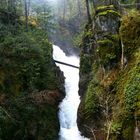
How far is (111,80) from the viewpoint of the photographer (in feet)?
75.0

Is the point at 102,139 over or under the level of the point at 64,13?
under

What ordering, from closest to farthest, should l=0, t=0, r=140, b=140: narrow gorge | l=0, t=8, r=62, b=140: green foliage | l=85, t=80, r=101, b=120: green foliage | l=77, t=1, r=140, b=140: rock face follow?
l=77, t=1, r=140, b=140: rock face
l=0, t=0, r=140, b=140: narrow gorge
l=0, t=8, r=62, b=140: green foliage
l=85, t=80, r=101, b=120: green foliage

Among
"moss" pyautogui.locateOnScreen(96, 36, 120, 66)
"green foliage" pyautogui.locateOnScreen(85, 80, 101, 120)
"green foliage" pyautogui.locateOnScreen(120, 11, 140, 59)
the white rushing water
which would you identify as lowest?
the white rushing water

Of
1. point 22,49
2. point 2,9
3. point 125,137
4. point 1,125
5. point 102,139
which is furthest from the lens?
point 2,9

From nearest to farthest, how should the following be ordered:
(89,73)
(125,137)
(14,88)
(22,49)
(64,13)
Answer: (125,137), (14,88), (22,49), (89,73), (64,13)

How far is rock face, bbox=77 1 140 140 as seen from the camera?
18.9 m

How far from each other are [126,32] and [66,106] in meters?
11.1

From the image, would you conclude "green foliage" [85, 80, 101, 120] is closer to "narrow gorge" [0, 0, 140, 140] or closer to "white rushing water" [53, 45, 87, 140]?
"narrow gorge" [0, 0, 140, 140]

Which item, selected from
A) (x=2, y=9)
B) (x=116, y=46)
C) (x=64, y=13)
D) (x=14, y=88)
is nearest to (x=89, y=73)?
(x=116, y=46)

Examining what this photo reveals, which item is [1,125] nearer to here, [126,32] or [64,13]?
[126,32]

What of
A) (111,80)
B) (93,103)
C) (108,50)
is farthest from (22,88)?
(108,50)

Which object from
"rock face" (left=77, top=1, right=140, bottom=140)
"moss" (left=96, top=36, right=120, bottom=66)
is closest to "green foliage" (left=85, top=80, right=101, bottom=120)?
"rock face" (left=77, top=1, right=140, bottom=140)

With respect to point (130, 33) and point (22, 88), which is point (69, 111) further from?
point (130, 33)

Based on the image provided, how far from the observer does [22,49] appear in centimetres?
2605
